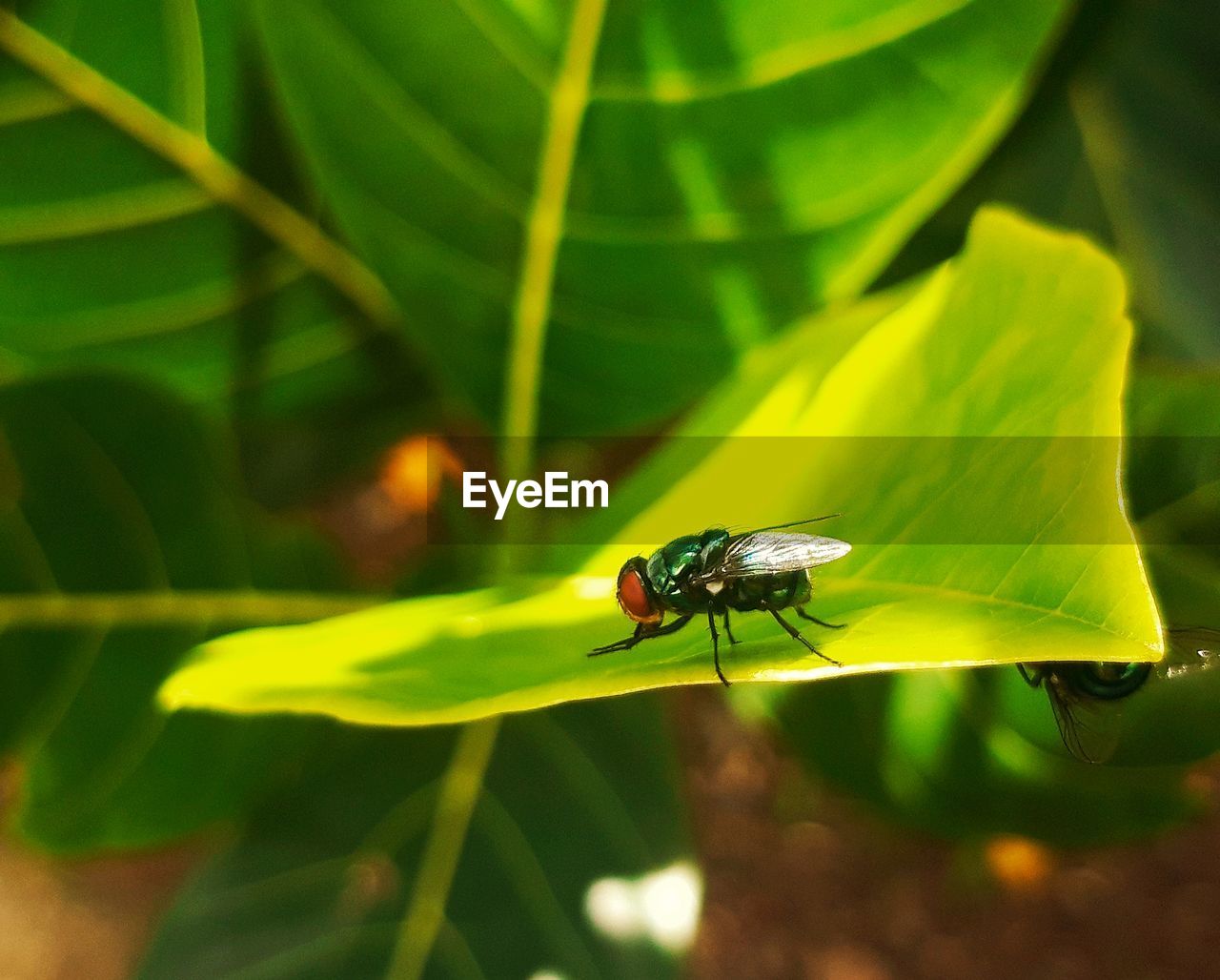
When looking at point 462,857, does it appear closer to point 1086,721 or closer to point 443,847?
point 443,847

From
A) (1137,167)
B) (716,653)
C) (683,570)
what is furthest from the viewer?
(1137,167)

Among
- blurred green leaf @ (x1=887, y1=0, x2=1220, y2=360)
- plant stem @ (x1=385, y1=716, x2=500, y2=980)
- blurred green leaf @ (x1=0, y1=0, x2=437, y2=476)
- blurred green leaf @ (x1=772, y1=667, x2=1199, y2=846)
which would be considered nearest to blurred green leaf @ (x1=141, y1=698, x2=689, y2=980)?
plant stem @ (x1=385, y1=716, x2=500, y2=980)

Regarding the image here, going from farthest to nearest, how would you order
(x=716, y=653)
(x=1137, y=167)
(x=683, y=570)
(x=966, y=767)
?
(x=1137, y=167), (x=966, y=767), (x=683, y=570), (x=716, y=653)

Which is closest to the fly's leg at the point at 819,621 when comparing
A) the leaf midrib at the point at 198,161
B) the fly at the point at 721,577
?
the fly at the point at 721,577

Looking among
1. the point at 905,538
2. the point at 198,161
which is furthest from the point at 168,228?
the point at 905,538

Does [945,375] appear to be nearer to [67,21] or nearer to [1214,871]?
[67,21]

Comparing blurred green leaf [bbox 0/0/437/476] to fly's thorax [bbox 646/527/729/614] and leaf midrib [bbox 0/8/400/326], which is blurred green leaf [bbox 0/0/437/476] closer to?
leaf midrib [bbox 0/8/400/326]
